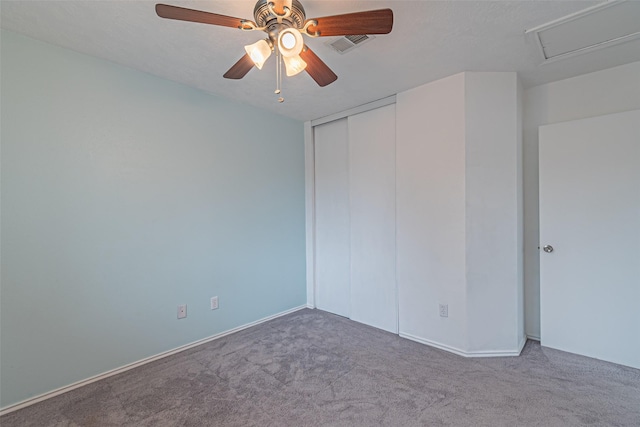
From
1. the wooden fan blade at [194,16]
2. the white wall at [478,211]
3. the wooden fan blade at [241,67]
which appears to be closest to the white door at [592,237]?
the white wall at [478,211]

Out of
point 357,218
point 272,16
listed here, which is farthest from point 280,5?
point 357,218

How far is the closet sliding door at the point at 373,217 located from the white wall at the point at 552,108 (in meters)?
1.25

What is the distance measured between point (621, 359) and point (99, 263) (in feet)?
13.5

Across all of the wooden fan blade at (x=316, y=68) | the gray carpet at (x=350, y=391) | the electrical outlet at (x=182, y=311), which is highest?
the wooden fan blade at (x=316, y=68)

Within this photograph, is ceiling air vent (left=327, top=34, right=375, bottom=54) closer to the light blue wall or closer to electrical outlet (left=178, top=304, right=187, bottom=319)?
the light blue wall

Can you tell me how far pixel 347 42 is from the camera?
78.0 inches

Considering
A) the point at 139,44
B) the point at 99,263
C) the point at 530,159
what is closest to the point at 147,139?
the point at 139,44

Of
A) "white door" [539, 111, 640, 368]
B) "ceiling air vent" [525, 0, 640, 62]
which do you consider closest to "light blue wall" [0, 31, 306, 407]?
Answer: "ceiling air vent" [525, 0, 640, 62]

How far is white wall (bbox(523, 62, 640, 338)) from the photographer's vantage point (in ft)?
7.68

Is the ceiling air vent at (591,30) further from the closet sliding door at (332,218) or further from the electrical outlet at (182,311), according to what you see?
the electrical outlet at (182,311)

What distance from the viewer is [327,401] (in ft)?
6.21

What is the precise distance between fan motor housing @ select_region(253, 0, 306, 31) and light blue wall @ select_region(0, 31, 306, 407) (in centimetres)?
153

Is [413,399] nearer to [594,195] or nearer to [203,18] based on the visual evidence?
[594,195]

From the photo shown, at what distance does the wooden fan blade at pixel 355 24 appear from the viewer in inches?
50.1
